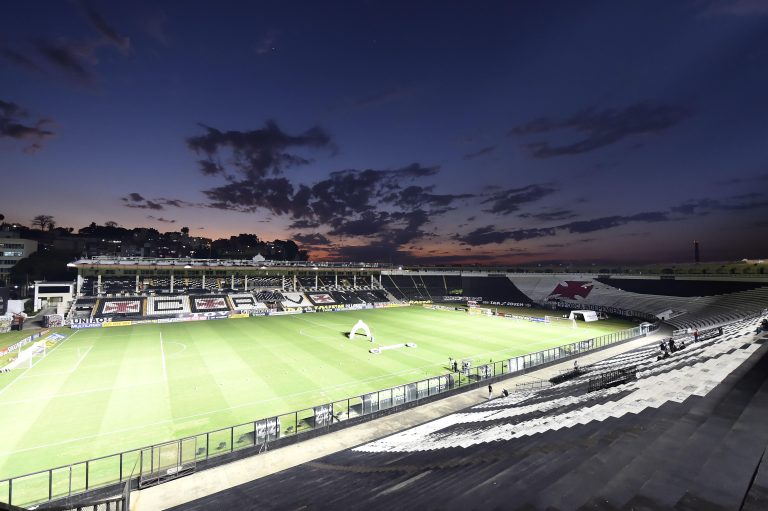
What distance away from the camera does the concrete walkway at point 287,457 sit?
41.3ft

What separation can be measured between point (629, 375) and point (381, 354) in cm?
2095

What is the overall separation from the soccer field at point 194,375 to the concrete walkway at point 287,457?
504 centimetres

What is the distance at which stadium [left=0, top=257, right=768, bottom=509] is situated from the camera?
25.8ft

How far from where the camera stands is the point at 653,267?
3248 inches

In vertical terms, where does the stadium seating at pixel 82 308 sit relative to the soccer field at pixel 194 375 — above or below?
above

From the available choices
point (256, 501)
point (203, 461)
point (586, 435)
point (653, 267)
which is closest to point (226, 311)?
point (203, 461)

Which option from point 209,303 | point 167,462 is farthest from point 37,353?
point 167,462

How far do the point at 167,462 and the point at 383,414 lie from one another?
10.1m

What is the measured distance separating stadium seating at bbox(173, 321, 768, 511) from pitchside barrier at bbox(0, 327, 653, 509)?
2754 mm

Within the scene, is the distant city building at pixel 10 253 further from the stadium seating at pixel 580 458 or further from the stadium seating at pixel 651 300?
the stadium seating at pixel 651 300

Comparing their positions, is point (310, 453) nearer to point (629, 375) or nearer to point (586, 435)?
point (586, 435)

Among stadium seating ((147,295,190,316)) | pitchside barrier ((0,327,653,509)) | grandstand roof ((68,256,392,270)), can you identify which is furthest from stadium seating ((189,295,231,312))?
pitchside barrier ((0,327,653,509))

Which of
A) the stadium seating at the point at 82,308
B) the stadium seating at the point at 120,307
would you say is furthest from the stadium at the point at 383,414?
the stadium seating at the point at 82,308

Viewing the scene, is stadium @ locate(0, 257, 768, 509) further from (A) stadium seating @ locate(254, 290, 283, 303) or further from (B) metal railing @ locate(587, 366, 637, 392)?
(A) stadium seating @ locate(254, 290, 283, 303)
